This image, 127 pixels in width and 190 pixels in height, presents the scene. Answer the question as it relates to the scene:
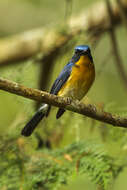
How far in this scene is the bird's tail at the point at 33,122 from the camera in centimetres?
326

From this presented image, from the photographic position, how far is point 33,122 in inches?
138

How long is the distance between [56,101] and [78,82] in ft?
3.97

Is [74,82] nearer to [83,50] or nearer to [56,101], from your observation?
[83,50]

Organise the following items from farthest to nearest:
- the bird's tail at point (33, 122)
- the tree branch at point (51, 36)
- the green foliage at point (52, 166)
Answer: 1. the tree branch at point (51, 36)
2. the bird's tail at point (33, 122)
3. the green foliage at point (52, 166)

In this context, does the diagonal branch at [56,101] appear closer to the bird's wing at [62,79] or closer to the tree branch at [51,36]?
the bird's wing at [62,79]

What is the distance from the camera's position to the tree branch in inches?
199

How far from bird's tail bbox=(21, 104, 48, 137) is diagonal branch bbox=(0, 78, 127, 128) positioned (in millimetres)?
808

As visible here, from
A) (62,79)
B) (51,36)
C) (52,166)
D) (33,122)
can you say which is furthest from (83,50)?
(51,36)

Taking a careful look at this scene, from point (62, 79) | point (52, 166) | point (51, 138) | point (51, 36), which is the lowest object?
point (51, 138)

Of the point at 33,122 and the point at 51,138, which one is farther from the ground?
the point at 33,122

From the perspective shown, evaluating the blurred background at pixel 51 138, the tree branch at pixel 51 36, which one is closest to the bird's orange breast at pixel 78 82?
the blurred background at pixel 51 138

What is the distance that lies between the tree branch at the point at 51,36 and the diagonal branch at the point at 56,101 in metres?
2.34

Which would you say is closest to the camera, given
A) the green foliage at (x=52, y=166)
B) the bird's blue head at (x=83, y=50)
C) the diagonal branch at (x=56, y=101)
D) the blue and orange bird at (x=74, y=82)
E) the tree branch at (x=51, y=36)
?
the diagonal branch at (x=56, y=101)

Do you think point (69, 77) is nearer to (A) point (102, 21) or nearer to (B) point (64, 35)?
(B) point (64, 35)
